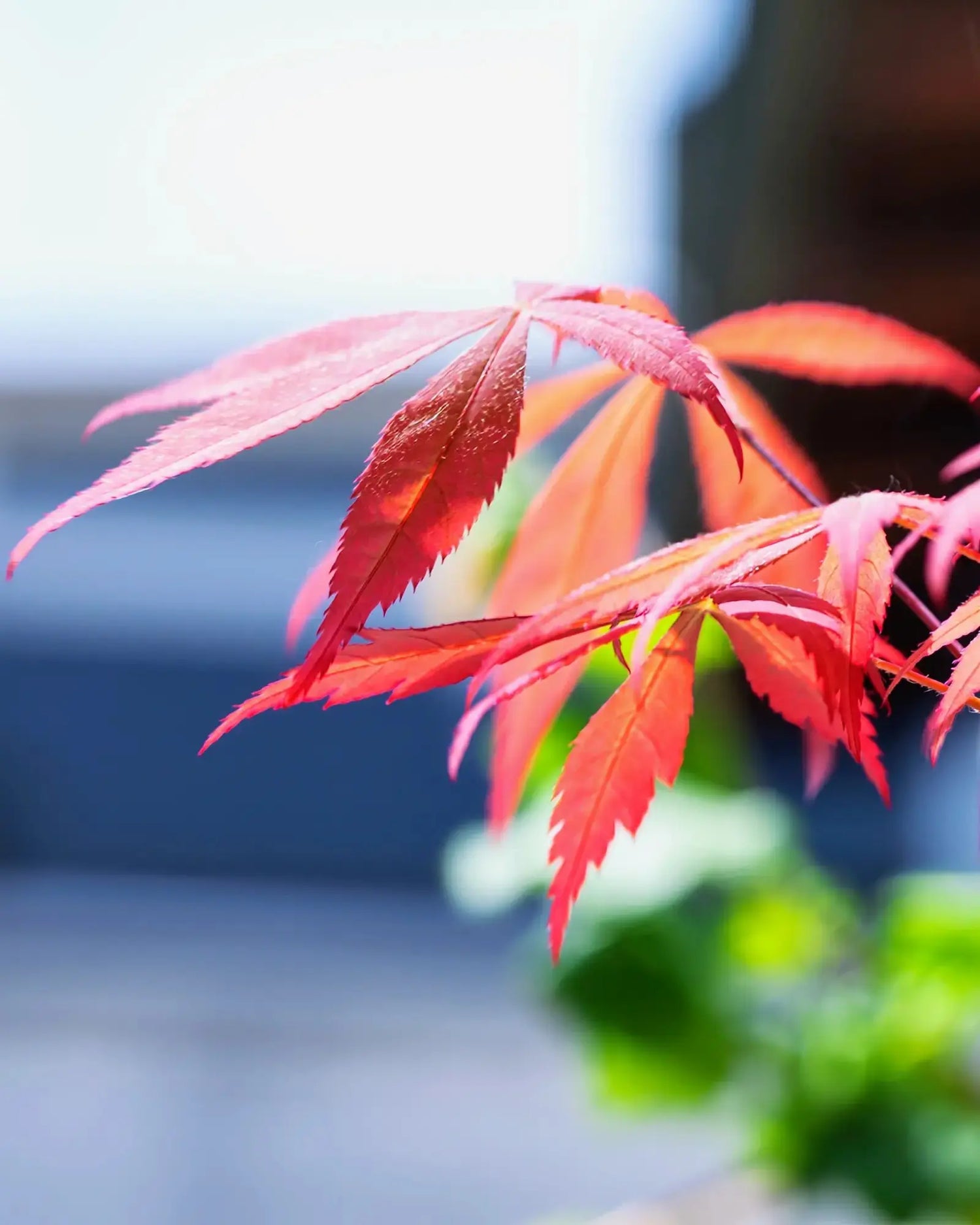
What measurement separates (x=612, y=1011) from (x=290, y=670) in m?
1.03

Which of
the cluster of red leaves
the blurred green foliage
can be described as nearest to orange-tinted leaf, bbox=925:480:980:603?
the cluster of red leaves

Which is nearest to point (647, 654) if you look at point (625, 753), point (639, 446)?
point (625, 753)

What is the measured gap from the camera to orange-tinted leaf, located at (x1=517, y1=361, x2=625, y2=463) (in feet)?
1.14

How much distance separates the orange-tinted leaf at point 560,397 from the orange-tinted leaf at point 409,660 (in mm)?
136

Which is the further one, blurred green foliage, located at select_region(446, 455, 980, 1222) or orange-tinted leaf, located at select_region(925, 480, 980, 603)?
blurred green foliage, located at select_region(446, 455, 980, 1222)

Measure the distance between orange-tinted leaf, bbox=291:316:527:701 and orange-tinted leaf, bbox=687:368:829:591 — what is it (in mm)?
135

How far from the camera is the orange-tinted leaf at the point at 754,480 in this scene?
1.15ft

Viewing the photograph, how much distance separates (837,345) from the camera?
1.11 feet

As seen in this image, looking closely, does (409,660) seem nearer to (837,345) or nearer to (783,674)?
(783,674)

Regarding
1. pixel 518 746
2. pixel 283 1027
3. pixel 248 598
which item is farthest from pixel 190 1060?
pixel 518 746

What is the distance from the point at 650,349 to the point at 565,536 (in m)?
0.15

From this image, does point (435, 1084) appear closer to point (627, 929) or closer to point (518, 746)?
point (627, 929)

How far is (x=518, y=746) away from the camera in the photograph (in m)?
0.35

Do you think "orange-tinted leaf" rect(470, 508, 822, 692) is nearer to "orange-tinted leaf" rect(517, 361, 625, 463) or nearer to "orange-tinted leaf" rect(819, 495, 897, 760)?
"orange-tinted leaf" rect(819, 495, 897, 760)
